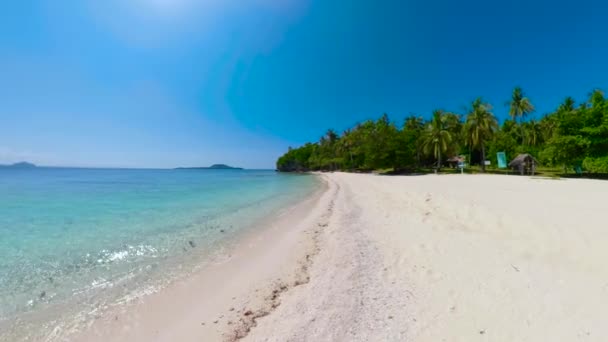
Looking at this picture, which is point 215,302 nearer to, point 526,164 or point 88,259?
point 88,259

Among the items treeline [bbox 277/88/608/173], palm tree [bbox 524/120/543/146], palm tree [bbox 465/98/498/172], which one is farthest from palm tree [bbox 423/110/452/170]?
palm tree [bbox 524/120/543/146]

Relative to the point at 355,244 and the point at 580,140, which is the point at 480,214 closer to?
the point at 355,244

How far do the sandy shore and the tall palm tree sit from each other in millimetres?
48505

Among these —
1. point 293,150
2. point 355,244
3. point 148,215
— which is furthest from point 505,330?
point 293,150

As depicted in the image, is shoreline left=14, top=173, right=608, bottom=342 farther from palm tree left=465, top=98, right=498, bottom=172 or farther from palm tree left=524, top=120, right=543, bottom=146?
palm tree left=524, top=120, right=543, bottom=146

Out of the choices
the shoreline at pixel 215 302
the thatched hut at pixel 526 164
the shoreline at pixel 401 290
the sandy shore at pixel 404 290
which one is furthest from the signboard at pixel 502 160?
the shoreline at pixel 215 302

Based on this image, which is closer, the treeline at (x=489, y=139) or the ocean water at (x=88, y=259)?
the ocean water at (x=88, y=259)

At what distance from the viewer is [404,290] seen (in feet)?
11.4

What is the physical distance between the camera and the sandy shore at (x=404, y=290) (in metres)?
2.68

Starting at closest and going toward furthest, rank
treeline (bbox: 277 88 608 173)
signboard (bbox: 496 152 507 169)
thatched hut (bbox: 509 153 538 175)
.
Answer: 1. treeline (bbox: 277 88 608 173)
2. thatched hut (bbox: 509 153 538 175)
3. signboard (bbox: 496 152 507 169)

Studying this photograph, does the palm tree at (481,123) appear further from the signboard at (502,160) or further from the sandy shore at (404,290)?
the sandy shore at (404,290)

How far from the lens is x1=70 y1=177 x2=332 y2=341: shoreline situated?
3.11 meters

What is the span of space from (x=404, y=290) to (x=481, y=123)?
4448 centimetres

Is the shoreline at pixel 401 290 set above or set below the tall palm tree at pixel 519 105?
below
